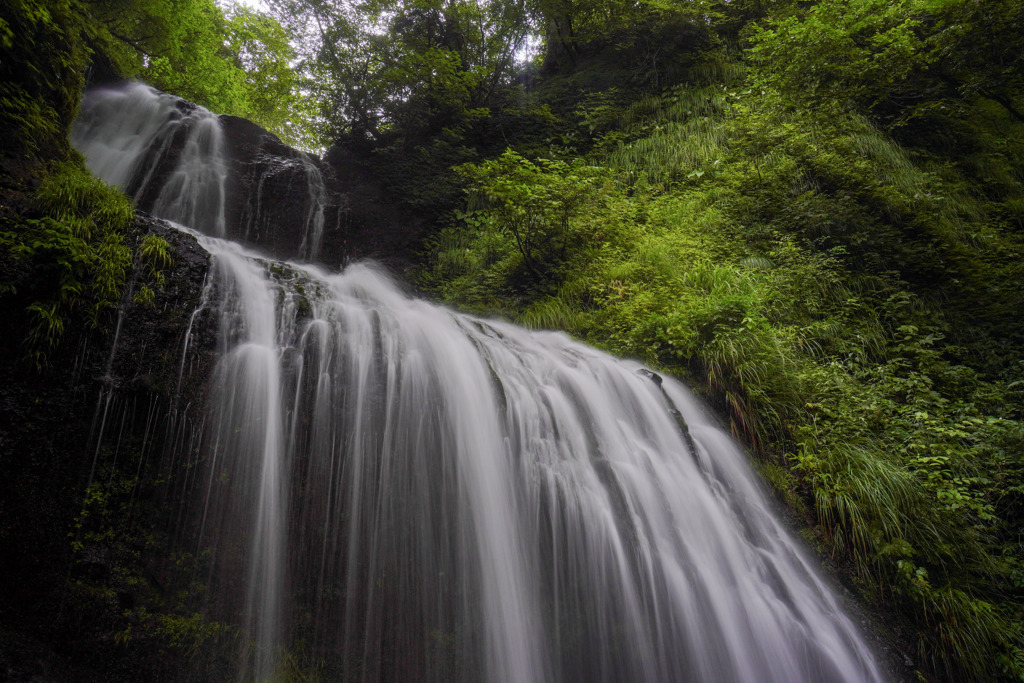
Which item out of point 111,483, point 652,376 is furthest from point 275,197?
point 652,376

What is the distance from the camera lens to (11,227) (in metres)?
2.69

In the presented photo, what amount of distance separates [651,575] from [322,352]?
3.01 meters

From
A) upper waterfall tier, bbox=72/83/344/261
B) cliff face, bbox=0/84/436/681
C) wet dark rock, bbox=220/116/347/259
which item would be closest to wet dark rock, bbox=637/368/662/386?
cliff face, bbox=0/84/436/681

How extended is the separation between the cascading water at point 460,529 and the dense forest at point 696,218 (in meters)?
0.38

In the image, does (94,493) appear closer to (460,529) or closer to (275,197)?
(460,529)

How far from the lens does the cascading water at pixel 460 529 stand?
8.59 feet

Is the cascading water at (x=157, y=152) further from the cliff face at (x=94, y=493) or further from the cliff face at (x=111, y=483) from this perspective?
the cliff face at (x=94, y=493)

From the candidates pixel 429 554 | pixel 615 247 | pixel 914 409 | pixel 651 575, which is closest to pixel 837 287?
pixel 914 409

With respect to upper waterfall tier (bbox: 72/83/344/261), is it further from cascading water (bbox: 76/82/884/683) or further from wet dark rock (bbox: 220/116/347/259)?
cascading water (bbox: 76/82/884/683)

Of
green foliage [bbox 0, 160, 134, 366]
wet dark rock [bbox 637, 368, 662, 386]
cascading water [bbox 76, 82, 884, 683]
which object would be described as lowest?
cascading water [bbox 76, 82, 884, 683]

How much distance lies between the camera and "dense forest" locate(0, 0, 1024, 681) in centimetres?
294

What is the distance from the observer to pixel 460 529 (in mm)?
3031

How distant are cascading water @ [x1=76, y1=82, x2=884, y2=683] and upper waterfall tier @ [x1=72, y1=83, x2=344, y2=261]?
467 cm

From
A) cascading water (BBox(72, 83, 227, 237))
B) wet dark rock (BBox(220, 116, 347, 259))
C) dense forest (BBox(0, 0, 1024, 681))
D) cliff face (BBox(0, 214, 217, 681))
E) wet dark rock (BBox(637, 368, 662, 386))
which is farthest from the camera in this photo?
wet dark rock (BBox(220, 116, 347, 259))
